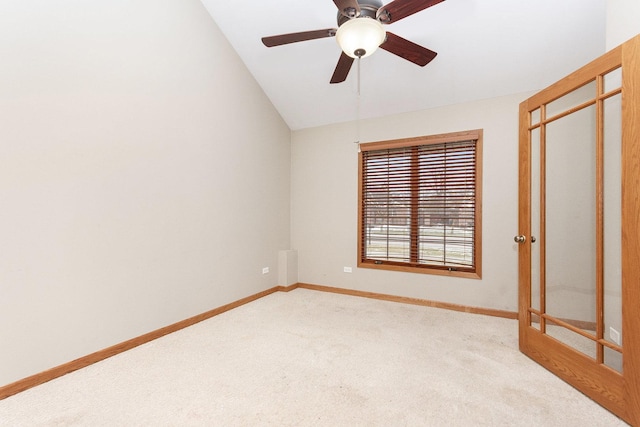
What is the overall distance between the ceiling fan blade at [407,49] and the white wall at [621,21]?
1.12 meters

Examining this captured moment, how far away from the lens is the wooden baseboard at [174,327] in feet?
6.45

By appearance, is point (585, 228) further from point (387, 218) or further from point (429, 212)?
point (387, 218)

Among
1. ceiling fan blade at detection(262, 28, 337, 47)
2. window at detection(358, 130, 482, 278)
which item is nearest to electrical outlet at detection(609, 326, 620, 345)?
window at detection(358, 130, 482, 278)

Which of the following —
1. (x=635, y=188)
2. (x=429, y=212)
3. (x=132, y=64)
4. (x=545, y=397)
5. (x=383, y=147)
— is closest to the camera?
(x=635, y=188)

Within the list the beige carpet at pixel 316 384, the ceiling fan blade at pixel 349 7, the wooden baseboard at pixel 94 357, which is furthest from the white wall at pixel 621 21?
the wooden baseboard at pixel 94 357

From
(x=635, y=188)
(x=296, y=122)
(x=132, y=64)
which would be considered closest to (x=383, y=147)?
(x=296, y=122)

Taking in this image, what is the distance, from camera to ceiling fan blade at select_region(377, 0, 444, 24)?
1.80m

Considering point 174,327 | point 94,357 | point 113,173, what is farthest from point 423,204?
point 94,357

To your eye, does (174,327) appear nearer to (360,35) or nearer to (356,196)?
(356,196)

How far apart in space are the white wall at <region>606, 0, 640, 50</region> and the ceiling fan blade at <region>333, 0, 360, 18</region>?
5.51ft

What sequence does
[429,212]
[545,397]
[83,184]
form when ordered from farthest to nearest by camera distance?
[429,212] → [83,184] → [545,397]

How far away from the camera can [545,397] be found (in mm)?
1861

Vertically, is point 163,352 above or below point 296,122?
below

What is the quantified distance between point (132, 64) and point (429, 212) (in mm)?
3522
